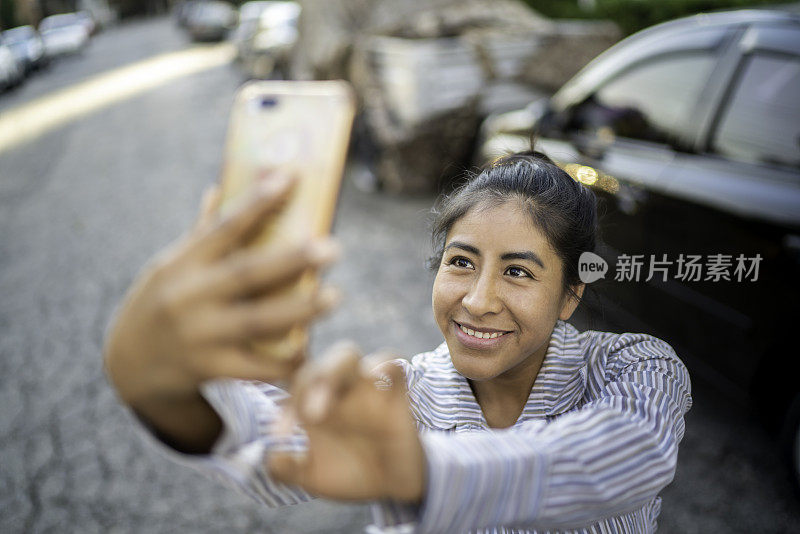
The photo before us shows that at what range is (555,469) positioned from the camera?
0.74 meters

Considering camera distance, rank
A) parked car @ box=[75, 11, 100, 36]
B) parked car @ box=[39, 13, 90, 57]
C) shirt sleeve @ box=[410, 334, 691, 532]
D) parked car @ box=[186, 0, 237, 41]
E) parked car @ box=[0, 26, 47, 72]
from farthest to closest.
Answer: parked car @ box=[75, 11, 100, 36] < parked car @ box=[186, 0, 237, 41] < parked car @ box=[39, 13, 90, 57] < parked car @ box=[0, 26, 47, 72] < shirt sleeve @ box=[410, 334, 691, 532]

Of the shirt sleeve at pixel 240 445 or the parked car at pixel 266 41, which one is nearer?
the shirt sleeve at pixel 240 445

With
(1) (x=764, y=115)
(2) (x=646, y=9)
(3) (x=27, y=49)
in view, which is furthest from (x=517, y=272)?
(3) (x=27, y=49)

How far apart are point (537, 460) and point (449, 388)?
47 centimetres

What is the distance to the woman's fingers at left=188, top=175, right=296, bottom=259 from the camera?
56 cm

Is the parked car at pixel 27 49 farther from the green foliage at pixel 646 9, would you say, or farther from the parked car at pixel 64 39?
the green foliage at pixel 646 9

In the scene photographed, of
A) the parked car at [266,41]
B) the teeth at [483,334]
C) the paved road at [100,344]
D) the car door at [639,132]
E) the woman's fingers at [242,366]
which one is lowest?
the parked car at [266,41]

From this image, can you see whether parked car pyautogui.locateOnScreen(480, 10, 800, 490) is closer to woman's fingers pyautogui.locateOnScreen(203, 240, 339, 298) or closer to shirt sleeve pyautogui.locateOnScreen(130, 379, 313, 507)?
shirt sleeve pyautogui.locateOnScreen(130, 379, 313, 507)

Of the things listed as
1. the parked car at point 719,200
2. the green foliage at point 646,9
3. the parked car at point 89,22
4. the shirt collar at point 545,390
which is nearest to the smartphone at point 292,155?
the shirt collar at point 545,390

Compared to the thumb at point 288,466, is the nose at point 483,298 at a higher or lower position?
lower

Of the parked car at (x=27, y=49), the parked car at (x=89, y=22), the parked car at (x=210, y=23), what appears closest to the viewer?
the parked car at (x=27, y=49)

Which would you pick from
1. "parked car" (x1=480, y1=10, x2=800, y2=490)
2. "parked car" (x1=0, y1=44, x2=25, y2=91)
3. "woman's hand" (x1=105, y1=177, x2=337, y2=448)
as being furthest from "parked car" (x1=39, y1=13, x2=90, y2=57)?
"woman's hand" (x1=105, y1=177, x2=337, y2=448)

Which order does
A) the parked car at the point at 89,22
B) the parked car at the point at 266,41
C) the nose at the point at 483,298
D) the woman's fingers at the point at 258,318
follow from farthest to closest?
the parked car at the point at 89,22 → the parked car at the point at 266,41 → the nose at the point at 483,298 → the woman's fingers at the point at 258,318

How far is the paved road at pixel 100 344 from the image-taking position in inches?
90.4
